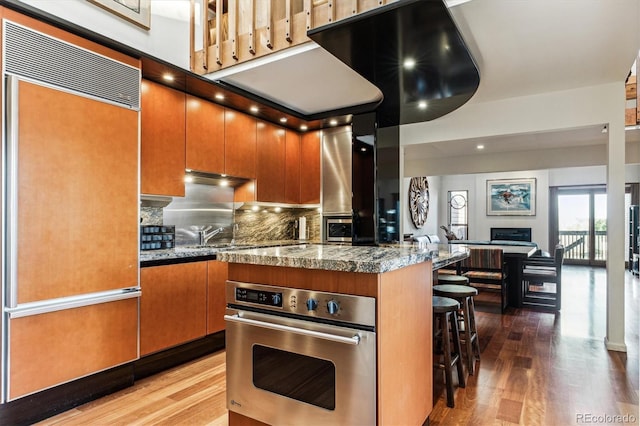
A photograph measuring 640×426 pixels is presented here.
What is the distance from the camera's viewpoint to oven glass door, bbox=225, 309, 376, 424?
4.82 feet

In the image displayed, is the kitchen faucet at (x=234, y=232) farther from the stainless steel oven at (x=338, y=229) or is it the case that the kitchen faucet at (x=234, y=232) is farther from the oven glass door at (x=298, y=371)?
the oven glass door at (x=298, y=371)

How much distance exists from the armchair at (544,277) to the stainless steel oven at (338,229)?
2.65 metres

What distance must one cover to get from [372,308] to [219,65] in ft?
8.31

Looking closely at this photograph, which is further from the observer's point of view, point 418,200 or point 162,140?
point 418,200

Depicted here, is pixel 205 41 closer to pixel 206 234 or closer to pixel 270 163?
pixel 270 163

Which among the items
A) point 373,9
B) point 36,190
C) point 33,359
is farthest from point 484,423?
point 36,190

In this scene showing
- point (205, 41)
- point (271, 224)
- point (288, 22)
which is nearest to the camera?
point (288, 22)

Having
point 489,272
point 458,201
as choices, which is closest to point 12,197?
point 489,272

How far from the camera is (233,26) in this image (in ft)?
9.67

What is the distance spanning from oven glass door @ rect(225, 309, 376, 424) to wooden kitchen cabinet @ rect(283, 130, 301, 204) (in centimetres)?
287

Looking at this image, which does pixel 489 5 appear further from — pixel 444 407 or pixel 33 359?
pixel 33 359

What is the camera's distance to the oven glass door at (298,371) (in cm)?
147

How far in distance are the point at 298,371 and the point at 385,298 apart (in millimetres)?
548

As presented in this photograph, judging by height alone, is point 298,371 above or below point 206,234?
→ below
